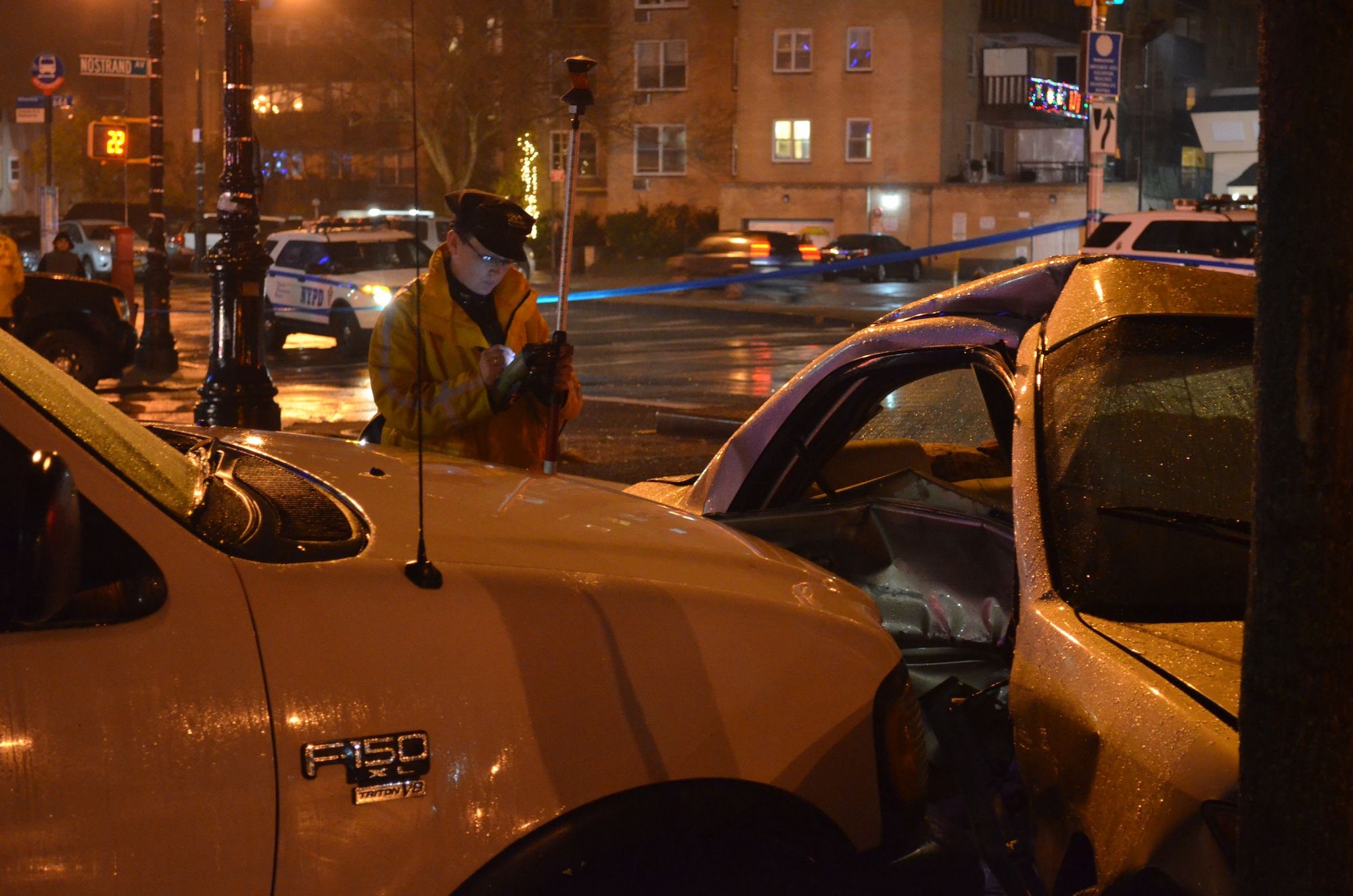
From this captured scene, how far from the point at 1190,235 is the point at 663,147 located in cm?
3337

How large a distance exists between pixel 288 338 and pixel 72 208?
21782 mm

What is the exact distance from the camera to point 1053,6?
50.2m

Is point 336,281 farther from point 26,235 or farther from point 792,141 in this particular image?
point 792,141

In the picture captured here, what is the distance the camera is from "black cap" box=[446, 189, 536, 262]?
4922 millimetres

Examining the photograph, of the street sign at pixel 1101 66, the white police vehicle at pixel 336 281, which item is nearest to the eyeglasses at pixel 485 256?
the street sign at pixel 1101 66

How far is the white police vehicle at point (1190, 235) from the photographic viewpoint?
68.6 feet

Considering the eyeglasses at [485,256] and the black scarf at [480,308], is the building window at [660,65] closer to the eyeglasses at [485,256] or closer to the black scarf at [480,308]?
the black scarf at [480,308]

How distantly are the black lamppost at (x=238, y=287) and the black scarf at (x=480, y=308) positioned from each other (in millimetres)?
5004

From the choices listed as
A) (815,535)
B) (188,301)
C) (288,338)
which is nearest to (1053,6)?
(188,301)

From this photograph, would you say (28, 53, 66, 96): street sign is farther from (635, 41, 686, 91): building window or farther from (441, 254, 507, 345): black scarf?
(635, 41, 686, 91): building window

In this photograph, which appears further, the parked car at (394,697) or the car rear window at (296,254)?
the car rear window at (296,254)

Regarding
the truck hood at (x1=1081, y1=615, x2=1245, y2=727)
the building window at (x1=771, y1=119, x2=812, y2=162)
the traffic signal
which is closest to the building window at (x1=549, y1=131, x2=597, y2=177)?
the building window at (x1=771, y1=119, x2=812, y2=162)

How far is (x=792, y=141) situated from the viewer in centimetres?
5000

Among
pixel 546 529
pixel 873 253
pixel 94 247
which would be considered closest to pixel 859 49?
pixel 873 253
